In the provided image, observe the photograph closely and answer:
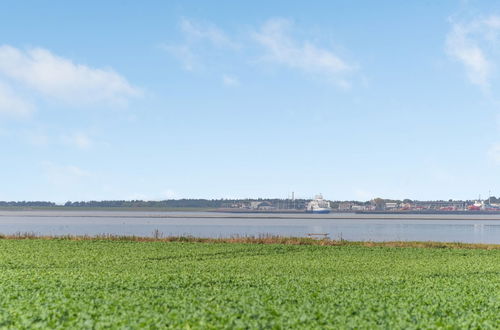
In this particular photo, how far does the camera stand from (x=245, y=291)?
87.3 feet

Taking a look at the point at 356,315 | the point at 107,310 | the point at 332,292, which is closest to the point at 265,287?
the point at 332,292

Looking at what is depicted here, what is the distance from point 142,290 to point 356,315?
1053 cm

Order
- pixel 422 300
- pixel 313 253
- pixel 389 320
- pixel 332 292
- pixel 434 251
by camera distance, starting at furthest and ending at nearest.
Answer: pixel 434 251, pixel 313 253, pixel 332 292, pixel 422 300, pixel 389 320

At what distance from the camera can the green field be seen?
1964 centimetres

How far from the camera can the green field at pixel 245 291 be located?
64.4ft

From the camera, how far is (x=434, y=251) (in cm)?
5841

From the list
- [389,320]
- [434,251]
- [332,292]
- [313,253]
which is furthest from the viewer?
[434,251]

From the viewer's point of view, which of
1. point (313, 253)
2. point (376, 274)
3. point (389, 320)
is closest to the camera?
point (389, 320)

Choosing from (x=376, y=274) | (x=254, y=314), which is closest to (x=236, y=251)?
(x=376, y=274)

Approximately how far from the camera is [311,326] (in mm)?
18812

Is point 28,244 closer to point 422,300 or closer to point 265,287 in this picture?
point 265,287

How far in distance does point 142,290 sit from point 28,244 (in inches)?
1412

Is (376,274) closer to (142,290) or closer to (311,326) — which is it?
(142,290)

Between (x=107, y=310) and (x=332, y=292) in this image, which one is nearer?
(x=107, y=310)
